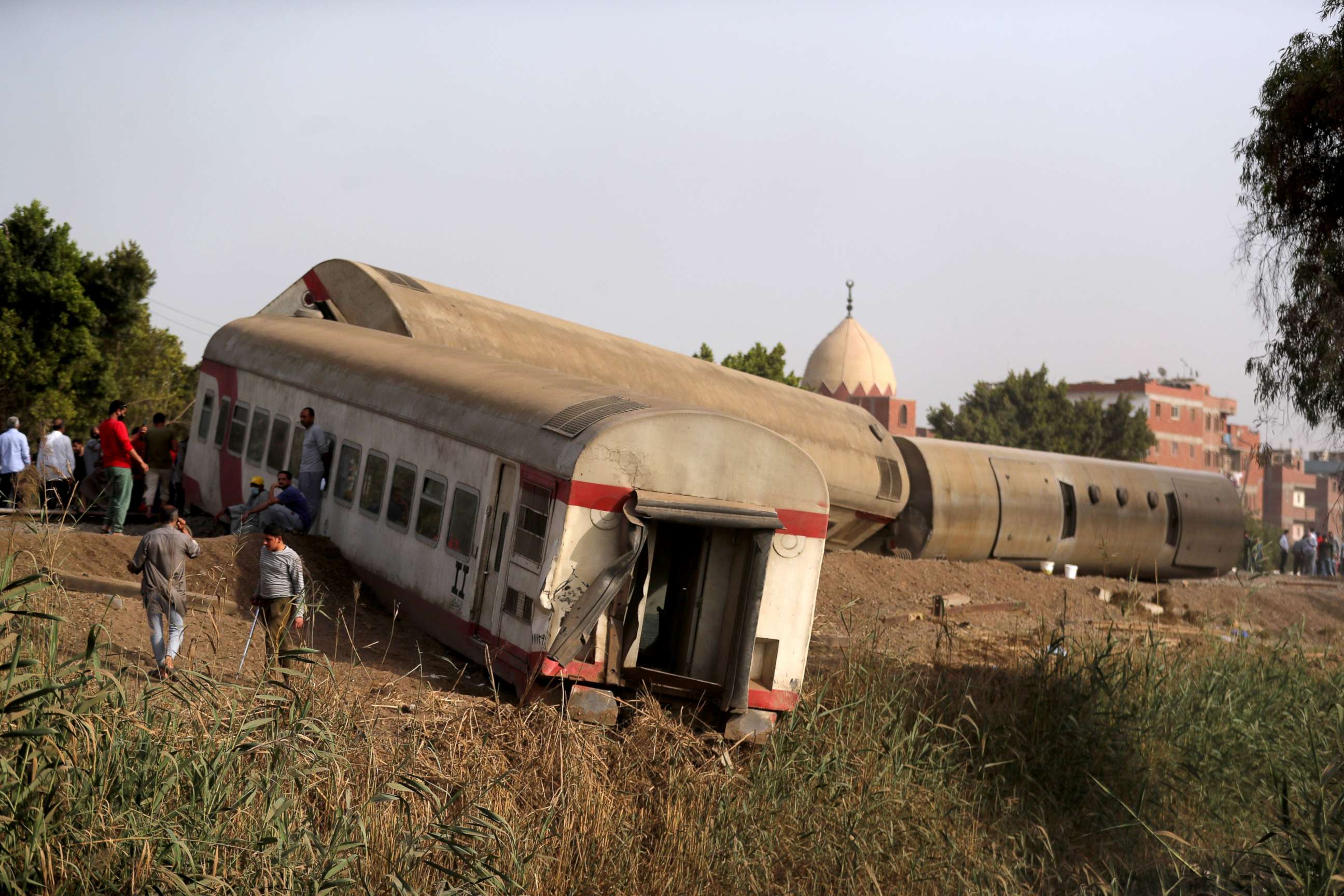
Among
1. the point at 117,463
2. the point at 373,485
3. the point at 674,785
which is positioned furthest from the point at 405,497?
the point at 674,785

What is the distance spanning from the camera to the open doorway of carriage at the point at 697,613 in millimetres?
10047

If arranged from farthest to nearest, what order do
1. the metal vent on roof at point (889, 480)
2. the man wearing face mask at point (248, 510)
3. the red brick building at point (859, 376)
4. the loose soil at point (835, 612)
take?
the red brick building at point (859, 376), the metal vent on roof at point (889, 480), the man wearing face mask at point (248, 510), the loose soil at point (835, 612)

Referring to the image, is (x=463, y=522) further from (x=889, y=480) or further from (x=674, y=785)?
(x=889, y=480)

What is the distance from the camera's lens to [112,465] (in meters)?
14.6

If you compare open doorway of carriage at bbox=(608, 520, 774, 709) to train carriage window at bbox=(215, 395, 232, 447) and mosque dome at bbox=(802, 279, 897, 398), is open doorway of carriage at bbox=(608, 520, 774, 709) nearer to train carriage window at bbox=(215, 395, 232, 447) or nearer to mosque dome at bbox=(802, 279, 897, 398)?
train carriage window at bbox=(215, 395, 232, 447)

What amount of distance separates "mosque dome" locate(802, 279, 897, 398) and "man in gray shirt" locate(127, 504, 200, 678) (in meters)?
56.4

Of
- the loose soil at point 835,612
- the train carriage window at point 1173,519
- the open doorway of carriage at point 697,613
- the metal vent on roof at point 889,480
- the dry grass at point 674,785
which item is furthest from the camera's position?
the train carriage window at point 1173,519

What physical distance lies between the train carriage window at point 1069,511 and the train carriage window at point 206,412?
1659cm

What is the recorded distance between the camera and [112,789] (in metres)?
5.93

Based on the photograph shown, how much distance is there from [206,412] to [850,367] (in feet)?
167

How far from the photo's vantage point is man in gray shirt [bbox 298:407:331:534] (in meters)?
14.1

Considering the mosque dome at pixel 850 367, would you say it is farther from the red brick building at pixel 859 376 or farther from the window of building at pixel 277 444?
the window of building at pixel 277 444

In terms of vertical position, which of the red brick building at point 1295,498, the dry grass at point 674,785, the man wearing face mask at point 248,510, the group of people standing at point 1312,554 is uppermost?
the red brick building at point 1295,498

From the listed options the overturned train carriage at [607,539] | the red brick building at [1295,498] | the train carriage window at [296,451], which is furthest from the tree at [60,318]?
the red brick building at [1295,498]
